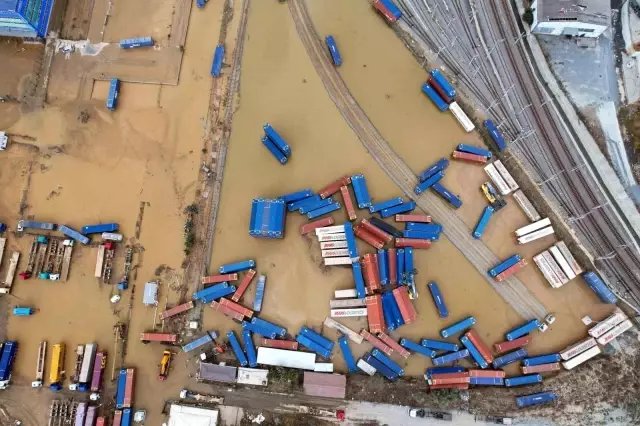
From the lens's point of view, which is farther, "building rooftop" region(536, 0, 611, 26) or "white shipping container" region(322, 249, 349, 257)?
"building rooftop" region(536, 0, 611, 26)

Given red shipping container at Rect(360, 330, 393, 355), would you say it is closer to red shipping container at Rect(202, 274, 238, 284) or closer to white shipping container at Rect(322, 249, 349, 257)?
white shipping container at Rect(322, 249, 349, 257)

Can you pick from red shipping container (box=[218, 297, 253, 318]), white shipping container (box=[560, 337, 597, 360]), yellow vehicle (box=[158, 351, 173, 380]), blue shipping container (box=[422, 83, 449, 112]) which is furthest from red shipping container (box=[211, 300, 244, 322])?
white shipping container (box=[560, 337, 597, 360])

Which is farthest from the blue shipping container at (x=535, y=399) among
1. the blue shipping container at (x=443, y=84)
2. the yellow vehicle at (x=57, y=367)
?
the yellow vehicle at (x=57, y=367)

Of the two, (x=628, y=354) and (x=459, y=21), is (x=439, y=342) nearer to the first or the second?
(x=628, y=354)

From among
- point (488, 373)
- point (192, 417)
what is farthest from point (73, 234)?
point (488, 373)

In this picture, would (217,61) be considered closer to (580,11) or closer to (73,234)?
(73,234)

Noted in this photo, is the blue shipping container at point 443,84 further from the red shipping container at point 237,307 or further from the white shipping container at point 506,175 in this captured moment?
the red shipping container at point 237,307

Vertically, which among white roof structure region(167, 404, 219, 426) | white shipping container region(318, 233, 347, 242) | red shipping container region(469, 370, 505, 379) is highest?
white shipping container region(318, 233, 347, 242)
